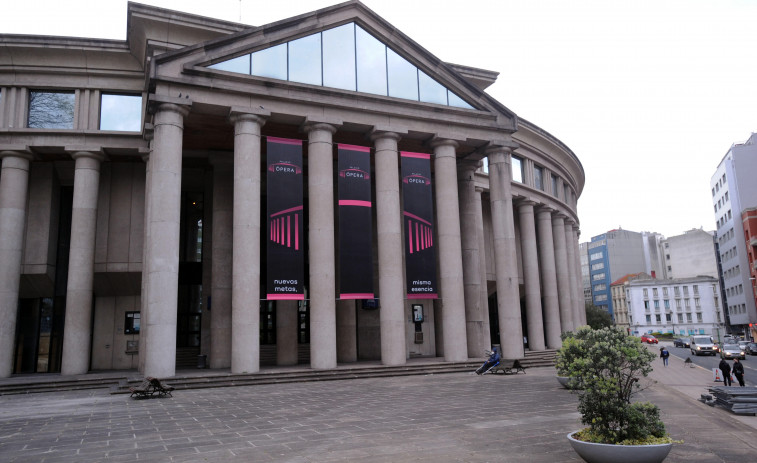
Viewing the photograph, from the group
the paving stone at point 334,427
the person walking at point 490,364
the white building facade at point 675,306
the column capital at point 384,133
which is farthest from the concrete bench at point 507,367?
the white building facade at point 675,306

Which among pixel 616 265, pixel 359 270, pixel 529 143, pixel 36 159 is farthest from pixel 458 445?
pixel 616 265

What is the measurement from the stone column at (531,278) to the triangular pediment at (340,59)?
38.4ft

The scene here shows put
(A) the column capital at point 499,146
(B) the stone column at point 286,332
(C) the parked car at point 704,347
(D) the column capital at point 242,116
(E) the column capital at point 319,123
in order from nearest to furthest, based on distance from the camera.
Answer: (D) the column capital at point 242,116, (E) the column capital at point 319,123, (B) the stone column at point 286,332, (A) the column capital at point 499,146, (C) the parked car at point 704,347

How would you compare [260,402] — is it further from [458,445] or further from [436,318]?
[436,318]

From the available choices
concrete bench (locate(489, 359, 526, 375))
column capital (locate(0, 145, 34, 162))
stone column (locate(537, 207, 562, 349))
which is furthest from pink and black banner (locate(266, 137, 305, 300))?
stone column (locate(537, 207, 562, 349))

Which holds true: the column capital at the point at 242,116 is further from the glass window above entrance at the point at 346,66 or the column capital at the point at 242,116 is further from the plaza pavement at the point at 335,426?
the plaza pavement at the point at 335,426

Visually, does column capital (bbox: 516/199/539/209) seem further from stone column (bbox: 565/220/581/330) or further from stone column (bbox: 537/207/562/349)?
stone column (bbox: 565/220/581/330)

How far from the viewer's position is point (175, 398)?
1738 cm

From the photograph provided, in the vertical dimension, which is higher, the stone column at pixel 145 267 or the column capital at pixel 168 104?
the column capital at pixel 168 104

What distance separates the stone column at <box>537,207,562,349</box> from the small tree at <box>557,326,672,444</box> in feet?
105

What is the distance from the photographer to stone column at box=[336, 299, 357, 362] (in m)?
28.1

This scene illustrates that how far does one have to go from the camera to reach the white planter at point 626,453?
23.7 ft

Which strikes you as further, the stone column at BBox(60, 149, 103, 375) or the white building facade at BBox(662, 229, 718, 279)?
the white building facade at BBox(662, 229, 718, 279)

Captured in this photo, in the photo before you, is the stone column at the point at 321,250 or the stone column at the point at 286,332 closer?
the stone column at the point at 321,250
